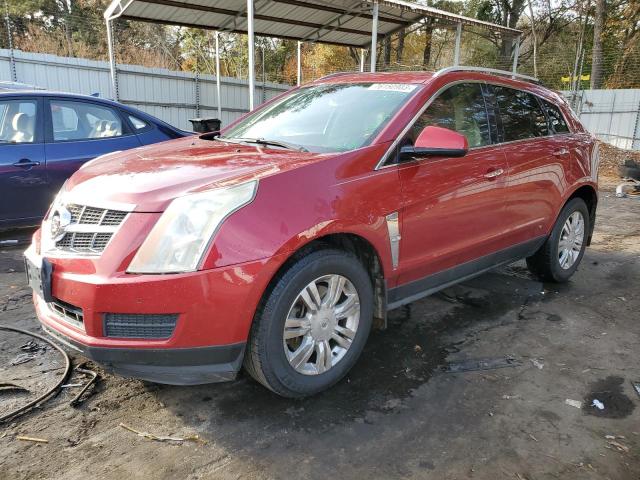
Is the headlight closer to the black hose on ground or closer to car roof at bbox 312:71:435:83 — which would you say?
the black hose on ground

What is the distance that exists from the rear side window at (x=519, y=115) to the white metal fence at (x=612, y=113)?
14.6 meters

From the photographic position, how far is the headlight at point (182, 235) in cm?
223

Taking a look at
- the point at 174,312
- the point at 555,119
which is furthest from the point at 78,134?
the point at 555,119

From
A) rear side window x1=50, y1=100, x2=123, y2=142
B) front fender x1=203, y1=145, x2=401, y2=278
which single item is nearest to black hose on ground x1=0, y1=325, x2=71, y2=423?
front fender x1=203, y1=145, x2=401, y2=278

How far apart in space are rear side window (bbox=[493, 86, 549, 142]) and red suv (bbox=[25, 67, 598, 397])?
0.03 meters

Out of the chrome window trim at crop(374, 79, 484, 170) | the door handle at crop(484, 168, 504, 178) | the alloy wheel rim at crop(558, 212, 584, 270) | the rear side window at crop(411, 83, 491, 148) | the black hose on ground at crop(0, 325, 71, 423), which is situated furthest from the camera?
the alloy wheel rim at crop(558, 212, 584, 270)

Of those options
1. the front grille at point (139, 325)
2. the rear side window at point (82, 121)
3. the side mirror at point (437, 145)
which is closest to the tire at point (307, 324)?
the front grille at point (139, 325)

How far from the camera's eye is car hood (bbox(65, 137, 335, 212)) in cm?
238

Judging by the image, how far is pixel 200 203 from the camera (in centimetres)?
231

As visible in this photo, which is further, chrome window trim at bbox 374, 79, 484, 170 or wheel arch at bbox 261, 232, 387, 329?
chrome window trim at bbox 374, 79, 484, 170

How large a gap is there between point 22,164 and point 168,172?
11.5 feet

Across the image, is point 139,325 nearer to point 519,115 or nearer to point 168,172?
point 168,172

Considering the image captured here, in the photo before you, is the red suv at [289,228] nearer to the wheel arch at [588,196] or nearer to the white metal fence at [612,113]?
the wheel arch at [588,196]

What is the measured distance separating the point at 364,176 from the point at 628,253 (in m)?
4.67
